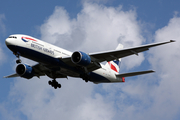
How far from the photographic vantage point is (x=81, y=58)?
1257 inches

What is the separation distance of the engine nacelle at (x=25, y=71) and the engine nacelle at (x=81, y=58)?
8115mm

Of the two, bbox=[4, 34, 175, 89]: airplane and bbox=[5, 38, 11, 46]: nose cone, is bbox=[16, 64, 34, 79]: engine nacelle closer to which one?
bbox=[4, 34, 175, 89]: airplane

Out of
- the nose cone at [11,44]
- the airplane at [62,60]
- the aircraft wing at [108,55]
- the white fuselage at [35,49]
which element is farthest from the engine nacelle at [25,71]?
the nose cone at [11,44]

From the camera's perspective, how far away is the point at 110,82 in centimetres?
4000

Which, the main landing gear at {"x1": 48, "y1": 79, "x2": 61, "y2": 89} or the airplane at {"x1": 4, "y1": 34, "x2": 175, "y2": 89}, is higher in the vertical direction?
the airplane at {"x1": 4, "y1": 34, "x2": 175, "y2": 89}

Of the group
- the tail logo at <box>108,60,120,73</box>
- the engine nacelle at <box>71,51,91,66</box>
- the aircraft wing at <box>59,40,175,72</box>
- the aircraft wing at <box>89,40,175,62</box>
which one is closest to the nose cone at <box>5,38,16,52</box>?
the aircraft wing at <box>59,40,175,72</box>

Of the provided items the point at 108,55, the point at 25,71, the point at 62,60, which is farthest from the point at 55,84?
the point at 108,55

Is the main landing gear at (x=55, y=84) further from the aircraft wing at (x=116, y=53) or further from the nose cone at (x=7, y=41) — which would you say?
the nose cone at (x=7, y=41)

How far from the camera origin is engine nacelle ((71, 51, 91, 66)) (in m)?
32.0

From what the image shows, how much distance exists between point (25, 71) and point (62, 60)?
22.2ft

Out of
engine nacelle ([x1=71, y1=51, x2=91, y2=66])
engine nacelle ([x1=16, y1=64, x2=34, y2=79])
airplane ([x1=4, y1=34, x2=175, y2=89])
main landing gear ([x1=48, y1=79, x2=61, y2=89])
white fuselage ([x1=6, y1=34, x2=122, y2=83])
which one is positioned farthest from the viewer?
main landing gear ([x1=48, y1=79, x2=61, y2=89])

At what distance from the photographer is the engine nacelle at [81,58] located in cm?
3203

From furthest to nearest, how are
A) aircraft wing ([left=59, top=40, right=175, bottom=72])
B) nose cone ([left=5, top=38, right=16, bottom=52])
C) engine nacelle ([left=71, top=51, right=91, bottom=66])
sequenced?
1. engine nacelle ([left=71, top=51, right=91, bottom=66])
2. aircraft wing ([left=59, top=40, right=175, bottom=72])
3. nose cone ([left=5, top=38, right=16, bottom=52])

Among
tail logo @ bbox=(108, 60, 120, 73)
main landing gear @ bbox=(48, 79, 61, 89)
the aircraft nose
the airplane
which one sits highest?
tail logo @ bbox=(108, 60, 120, 73)
